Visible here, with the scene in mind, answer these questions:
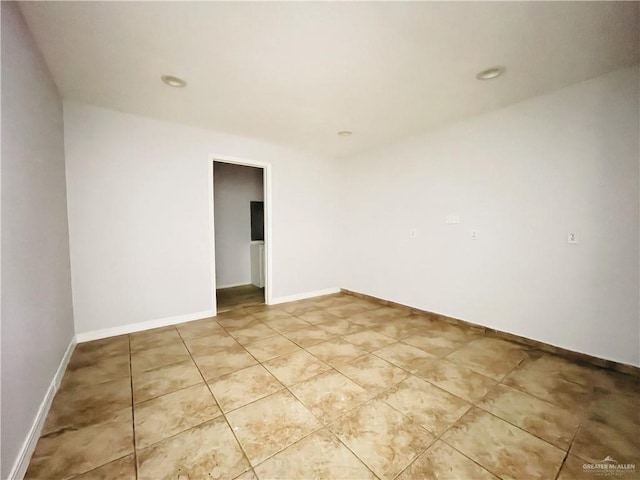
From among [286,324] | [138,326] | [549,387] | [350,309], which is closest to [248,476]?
[286,324]

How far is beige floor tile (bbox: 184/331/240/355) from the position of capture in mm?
2646

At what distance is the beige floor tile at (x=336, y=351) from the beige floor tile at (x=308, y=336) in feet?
0.32

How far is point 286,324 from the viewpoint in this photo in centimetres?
338

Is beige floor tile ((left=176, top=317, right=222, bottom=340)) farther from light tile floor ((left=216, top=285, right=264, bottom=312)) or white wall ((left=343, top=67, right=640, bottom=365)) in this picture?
white wall ((left=343, top=67, right=640, bottom=365))

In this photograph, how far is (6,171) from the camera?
53.1 inches

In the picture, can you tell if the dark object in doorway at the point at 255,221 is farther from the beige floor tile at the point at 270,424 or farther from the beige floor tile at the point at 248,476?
the beige floor tile at the point at 248,476

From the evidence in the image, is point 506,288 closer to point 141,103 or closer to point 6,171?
point 6,171

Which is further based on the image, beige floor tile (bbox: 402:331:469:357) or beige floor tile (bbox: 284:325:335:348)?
beige floor tile (bbox: 284:325:335:348)

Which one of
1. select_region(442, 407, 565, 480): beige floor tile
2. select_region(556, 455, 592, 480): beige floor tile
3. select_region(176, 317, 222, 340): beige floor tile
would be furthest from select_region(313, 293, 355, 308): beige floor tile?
select_region(556, 455, 592, 480): beige floor tile

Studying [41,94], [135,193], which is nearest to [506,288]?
[135,193]

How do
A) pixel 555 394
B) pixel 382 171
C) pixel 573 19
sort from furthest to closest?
pixel 382 171, pixel 555 394, pixel 573 19

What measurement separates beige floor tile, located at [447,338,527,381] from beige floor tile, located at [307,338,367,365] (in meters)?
0.92

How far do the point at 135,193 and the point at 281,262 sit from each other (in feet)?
7.31

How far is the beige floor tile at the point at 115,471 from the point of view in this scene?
1.28m
